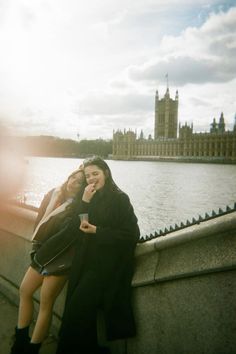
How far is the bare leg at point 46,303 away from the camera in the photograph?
254cm

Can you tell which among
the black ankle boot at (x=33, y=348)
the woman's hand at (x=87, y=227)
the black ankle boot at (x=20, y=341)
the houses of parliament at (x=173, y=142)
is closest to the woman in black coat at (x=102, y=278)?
the woman's hand at (x=87, y=227)

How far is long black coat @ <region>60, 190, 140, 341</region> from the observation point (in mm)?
2344

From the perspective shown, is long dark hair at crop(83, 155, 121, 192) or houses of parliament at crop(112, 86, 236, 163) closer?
long dark hair at crop(83, 155, 121, 192)

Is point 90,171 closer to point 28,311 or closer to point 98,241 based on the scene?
point 98,241

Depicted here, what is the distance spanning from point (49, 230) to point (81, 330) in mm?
777

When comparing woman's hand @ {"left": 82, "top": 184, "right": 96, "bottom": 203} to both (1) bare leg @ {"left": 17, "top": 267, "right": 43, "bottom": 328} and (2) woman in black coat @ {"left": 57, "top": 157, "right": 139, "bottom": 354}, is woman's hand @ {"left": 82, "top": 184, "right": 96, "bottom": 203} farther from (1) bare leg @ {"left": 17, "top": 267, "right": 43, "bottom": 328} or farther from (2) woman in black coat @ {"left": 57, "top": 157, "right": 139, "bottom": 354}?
(1) bare leg @ {"left": 17, "top": 267, "right": 43, "bottom": 328}

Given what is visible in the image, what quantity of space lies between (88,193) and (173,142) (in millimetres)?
108558

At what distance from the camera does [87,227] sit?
2.46 meters

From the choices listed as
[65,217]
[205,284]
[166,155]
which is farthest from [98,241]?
[166,155]

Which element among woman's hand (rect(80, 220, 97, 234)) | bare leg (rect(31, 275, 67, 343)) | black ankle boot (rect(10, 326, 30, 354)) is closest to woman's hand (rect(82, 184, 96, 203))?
woman's hand (rect(80, 220, 97, 234))

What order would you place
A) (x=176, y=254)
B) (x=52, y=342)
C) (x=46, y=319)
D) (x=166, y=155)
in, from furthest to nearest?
1. (x=166, y=155)
2. (x=52, y=342)
3. (x=46, y=319)
4. (x=176, y=254)

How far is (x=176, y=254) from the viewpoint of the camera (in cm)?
221

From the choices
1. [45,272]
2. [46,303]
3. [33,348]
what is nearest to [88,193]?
[45,272]

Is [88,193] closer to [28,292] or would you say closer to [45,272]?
[45,272]
